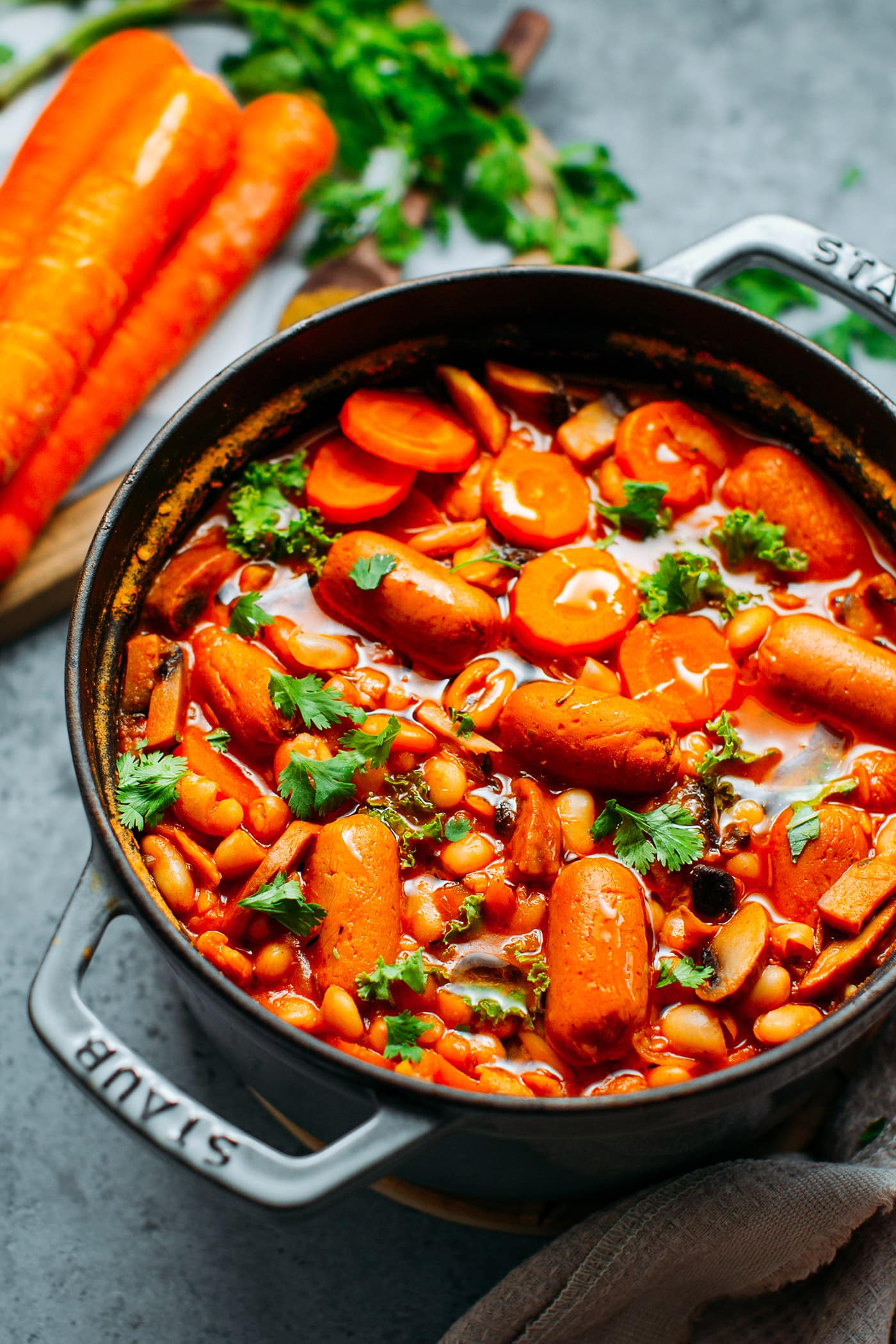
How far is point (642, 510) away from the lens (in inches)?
99.1

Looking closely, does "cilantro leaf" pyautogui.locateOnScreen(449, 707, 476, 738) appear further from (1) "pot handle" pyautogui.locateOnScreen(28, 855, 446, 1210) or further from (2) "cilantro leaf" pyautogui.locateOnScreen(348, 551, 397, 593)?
(1) "pot handle" pyautogui.locateOnScreen(28, 855, 446, 1210)

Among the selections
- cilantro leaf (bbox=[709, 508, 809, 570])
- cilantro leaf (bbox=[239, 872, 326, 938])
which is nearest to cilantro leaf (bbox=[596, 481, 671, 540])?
cilantro leaf (bbox=[709, 508, 809, 570])

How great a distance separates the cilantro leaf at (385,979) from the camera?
2098 millimetres

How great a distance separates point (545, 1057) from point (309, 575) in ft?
3.57

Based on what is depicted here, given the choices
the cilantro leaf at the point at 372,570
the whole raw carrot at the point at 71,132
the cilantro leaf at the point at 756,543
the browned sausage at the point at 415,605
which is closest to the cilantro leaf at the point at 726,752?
the cilantro leaf at the point at 756,543

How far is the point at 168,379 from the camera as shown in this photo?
3.31 m

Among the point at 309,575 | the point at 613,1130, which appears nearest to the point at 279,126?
the point at 309,575

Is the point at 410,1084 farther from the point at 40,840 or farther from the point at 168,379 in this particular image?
the point at 168,379

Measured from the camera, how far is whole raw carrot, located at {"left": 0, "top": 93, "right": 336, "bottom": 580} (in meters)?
3.08

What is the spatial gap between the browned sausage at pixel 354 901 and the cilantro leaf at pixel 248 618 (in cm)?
50

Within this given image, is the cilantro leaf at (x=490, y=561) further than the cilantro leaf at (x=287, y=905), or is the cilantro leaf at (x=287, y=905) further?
the cilantro leaf at (x=490, y=561)

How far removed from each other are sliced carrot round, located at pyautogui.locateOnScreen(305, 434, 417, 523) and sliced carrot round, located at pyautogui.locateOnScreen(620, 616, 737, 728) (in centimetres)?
58

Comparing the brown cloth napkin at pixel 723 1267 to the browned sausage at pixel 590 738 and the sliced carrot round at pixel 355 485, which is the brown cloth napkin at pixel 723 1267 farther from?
the sliced carrot round at pixel 355 485

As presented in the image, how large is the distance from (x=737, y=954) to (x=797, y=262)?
1.43 meters
